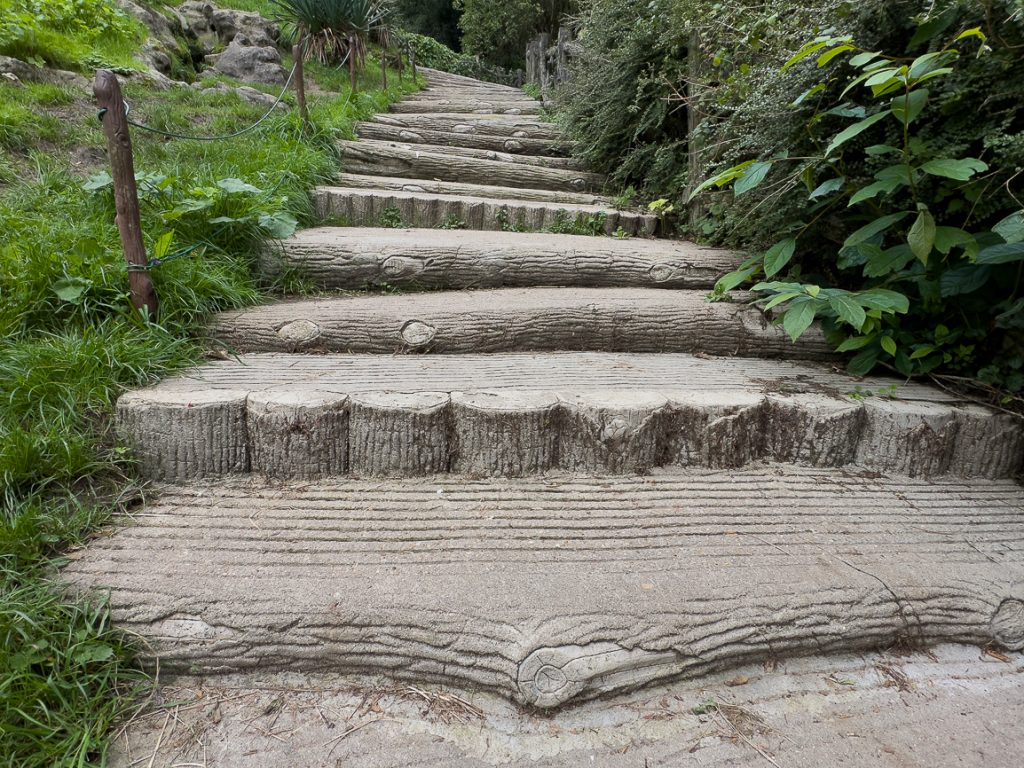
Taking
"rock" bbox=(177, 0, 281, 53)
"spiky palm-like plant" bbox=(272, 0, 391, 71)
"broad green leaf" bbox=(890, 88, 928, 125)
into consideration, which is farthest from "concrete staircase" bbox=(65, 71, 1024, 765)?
"rock" bbox=(177, 0, 281, 53)

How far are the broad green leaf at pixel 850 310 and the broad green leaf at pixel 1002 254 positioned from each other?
1.13 ft

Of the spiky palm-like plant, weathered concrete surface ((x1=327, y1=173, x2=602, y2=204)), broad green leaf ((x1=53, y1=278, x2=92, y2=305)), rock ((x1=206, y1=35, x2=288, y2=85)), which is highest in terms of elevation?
the spiky palm-like plant

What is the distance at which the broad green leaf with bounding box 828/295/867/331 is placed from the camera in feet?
4.79

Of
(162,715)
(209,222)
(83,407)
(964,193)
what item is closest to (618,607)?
(162,715)

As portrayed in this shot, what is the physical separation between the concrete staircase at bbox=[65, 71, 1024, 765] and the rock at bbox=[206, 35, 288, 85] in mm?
4484

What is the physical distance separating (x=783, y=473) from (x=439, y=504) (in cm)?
105

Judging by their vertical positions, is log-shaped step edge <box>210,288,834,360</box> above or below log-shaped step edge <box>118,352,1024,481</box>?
above

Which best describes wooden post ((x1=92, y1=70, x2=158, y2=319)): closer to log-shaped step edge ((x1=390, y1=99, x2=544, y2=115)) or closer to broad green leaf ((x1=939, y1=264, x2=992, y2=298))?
broad green leaf ((x1=939, y1=264, x2=992, y2=298))

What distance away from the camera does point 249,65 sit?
17.6ft

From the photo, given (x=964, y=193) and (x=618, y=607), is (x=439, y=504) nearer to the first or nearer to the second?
(x=618, y=607)

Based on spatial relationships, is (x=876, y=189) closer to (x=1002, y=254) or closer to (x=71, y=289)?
(x=1002, y=254)

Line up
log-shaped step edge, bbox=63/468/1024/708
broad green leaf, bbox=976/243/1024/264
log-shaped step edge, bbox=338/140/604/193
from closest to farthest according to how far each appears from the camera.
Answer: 1. log-shaped step edge, bbox=63/468/1024/708
2. broad green leaf, bbox=976/243/1024/264
3. log-shaped step edge, bbox=338/140/604/193

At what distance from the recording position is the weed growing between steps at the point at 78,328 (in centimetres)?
92

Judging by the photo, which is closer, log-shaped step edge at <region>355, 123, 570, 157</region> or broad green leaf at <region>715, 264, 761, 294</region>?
broad green leaf at <region>715, 264, 761, 294</region>
